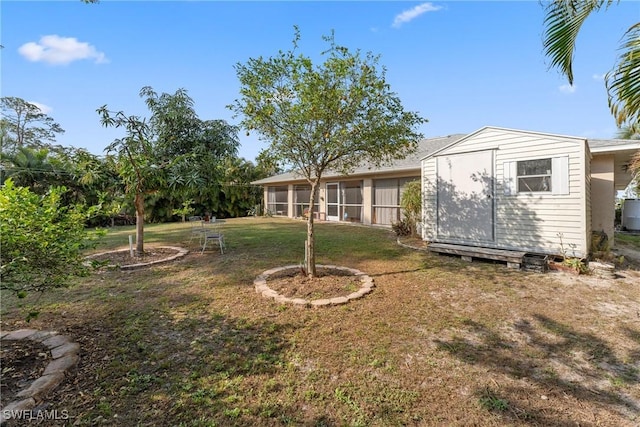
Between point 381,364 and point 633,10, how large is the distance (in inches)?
167

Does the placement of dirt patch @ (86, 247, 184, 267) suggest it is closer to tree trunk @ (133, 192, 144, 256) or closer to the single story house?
tree trunk @ (133, 192, 144, 256)

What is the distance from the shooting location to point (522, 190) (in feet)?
22.4

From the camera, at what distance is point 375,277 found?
558 cm

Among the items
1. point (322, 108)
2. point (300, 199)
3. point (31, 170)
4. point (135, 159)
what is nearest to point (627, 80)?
point (322, 108)

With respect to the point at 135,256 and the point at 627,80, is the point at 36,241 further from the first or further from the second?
the point at 135,256

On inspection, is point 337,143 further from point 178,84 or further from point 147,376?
point 178,84

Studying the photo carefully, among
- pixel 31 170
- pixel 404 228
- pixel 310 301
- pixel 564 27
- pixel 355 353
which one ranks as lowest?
pixel 355 353

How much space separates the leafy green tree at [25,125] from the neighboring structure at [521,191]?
3413 cm

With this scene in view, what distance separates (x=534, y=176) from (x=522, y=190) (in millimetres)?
387

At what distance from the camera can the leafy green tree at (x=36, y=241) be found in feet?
7.59

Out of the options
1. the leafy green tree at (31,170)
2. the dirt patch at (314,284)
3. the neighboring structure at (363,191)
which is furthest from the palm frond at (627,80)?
the leafy green tree at (31,170)

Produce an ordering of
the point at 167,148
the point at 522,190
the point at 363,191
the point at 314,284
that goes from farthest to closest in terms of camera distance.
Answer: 1. the point at 363,191
2. the point at 167,148
3. the point at 522,190
4. the point at 314,284

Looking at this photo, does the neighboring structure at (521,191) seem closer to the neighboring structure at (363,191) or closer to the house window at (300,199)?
the neighboring structure at (363,191)

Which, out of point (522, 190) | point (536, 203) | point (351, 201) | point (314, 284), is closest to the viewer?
point (314, 284)
